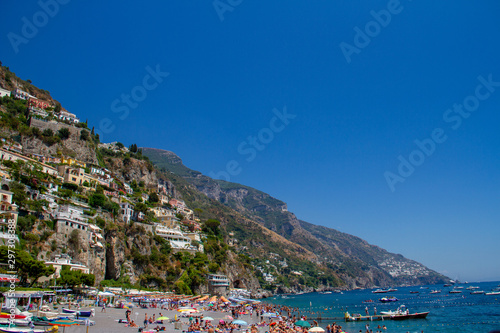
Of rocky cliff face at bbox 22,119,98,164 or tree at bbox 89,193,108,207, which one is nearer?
tree at bbox 89,193,108,207

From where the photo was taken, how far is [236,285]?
86375 mm

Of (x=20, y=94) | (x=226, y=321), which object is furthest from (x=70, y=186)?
(x=226, y=321)

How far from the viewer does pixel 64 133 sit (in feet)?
215

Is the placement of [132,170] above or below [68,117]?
below

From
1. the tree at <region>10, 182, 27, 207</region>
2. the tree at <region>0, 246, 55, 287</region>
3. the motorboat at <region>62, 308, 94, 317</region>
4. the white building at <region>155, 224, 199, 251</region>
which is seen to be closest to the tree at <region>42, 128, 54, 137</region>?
the tree at <region>10, 182, 27, 207</region>

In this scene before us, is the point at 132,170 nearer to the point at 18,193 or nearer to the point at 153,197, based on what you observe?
the point at 153,197

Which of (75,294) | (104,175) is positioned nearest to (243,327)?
(75,294)

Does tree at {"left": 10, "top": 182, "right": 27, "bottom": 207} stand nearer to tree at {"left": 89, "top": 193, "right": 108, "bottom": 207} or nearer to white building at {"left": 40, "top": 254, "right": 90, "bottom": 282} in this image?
white building at {"left": 40, "top": 254, "right": 90, "bottom": 282}

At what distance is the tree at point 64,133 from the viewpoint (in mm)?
65000

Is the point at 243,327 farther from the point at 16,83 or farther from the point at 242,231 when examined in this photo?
the point at 242,231

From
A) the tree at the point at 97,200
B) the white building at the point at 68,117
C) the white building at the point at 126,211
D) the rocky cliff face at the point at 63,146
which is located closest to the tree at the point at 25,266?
the tree at the point at 97,200

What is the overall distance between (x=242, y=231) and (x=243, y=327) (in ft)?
502

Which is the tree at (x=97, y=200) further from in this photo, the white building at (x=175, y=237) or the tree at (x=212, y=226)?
the tree at (x=212, y=226)

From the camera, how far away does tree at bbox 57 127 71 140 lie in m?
65.0
